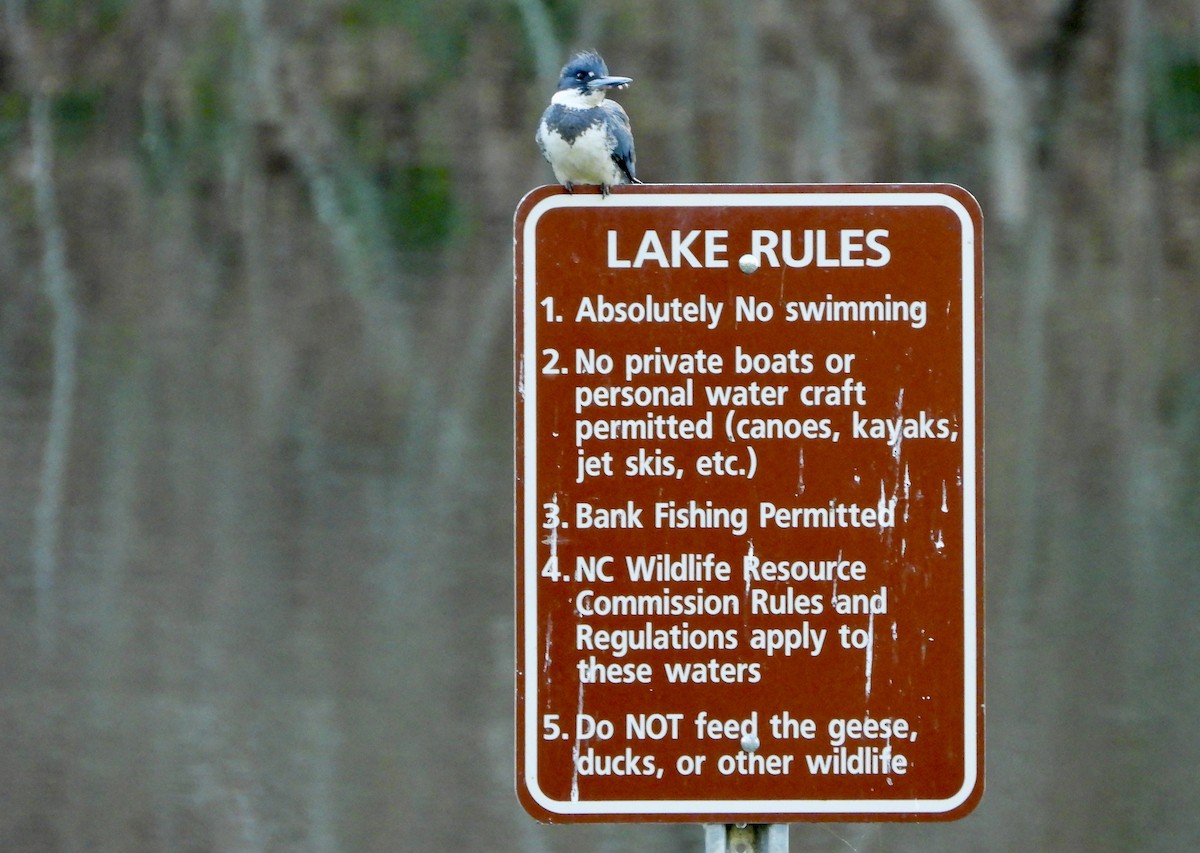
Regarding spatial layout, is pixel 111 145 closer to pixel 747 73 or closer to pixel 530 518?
pixel 747 73

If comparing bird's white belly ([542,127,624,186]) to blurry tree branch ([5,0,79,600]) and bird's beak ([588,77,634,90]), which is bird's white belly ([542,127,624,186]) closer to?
bird's beak ([588,77,634,90])

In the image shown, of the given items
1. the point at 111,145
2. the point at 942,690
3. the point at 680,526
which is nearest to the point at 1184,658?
the point at 942,690

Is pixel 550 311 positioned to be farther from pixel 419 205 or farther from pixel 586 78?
pixel 419 205

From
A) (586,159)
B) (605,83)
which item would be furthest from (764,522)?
(605,83)

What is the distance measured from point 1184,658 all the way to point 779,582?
1.43 metres

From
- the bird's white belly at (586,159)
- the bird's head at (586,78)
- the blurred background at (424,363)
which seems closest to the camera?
the bird's white belly at (586,159)

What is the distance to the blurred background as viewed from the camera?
2553 mm

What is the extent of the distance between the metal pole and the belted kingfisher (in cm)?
71

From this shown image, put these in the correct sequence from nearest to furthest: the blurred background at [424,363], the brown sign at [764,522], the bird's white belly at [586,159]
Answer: the brown sign at [764,522], the bird's white belly at [586,159], the blurred background at [424,363]

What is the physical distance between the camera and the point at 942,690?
1462 millimetres

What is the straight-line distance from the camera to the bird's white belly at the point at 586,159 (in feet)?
5.74

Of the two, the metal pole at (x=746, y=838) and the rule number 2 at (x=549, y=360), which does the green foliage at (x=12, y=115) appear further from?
the metal pole at (x=746, y=838)

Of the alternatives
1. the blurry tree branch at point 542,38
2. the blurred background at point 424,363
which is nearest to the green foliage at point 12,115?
the blurred background at point 424,363

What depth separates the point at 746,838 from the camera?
150cm
